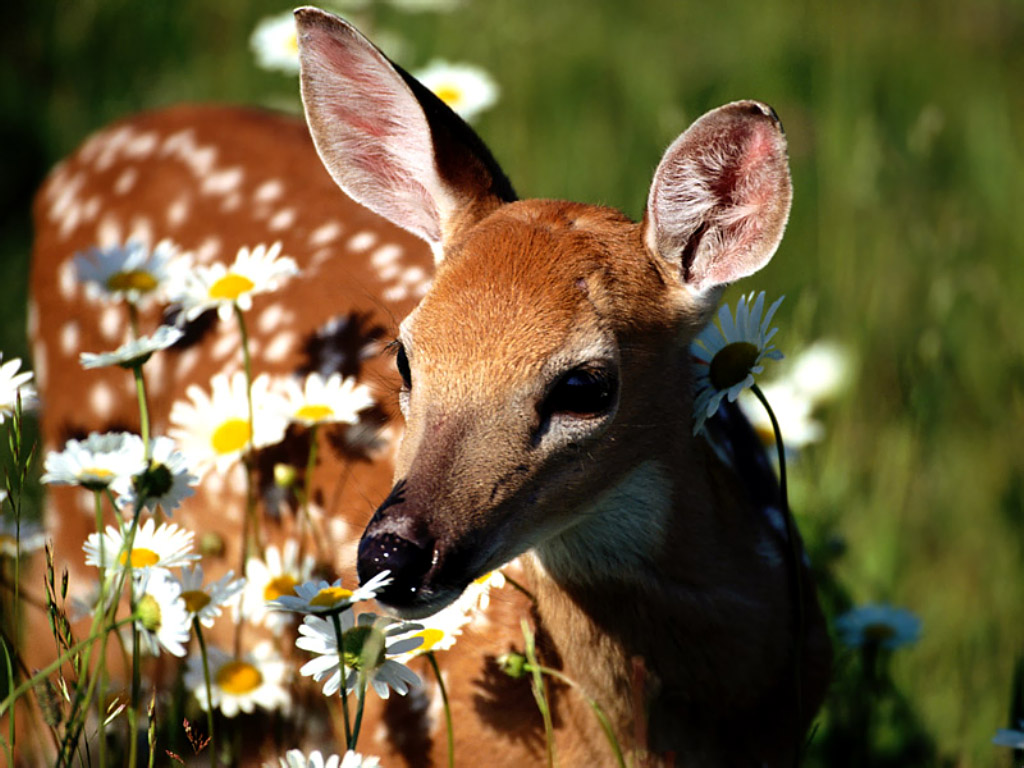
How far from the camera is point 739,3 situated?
6594 mm

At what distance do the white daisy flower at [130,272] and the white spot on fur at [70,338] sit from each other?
0.92 metres

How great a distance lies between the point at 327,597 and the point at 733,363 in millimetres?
778

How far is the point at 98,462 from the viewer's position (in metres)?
2.11

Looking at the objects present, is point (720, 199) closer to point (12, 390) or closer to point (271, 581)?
point (271, 581)

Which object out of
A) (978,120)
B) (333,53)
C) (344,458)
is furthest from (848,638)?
(978,120)

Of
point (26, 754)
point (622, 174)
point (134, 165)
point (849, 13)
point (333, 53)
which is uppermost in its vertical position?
point (849, 13)

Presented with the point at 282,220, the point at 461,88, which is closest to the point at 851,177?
the point at 461,88

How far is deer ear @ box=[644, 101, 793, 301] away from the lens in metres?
2.36

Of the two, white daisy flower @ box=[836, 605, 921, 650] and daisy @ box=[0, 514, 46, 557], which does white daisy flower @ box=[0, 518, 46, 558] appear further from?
white daisy flower @ box=[836, 605, 921, 650]

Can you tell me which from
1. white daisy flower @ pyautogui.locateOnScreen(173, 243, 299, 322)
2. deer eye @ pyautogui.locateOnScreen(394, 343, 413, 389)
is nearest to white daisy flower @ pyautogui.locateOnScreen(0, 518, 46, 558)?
white daisy flower @ pyautogui.locateOnScreen(173, 243, 299, 322)

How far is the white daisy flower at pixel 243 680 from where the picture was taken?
8.40ft

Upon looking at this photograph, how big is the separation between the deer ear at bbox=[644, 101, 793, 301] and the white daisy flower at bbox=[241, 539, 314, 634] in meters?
0.86

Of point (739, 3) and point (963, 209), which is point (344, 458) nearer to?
point (963, 209)

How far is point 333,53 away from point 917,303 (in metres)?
2.68
